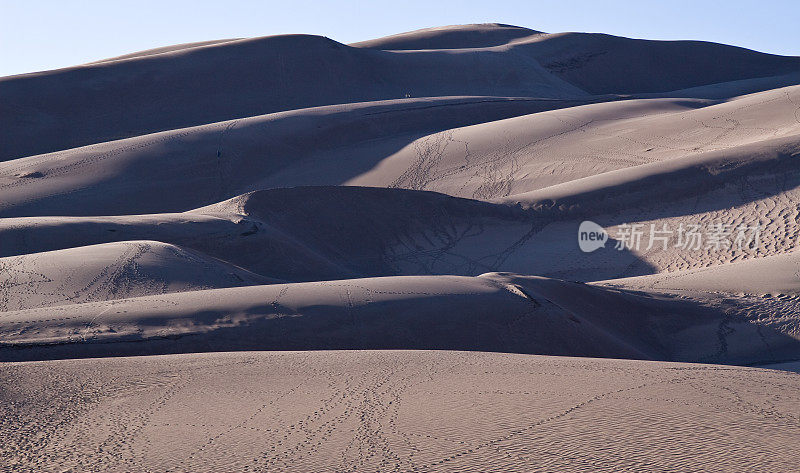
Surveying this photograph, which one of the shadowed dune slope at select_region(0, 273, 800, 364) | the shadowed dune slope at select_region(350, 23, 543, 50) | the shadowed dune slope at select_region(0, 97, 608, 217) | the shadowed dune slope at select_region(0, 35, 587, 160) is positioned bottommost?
the shadowed dune slope at select_region(0, 273, 800, 364)

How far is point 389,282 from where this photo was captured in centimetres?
716

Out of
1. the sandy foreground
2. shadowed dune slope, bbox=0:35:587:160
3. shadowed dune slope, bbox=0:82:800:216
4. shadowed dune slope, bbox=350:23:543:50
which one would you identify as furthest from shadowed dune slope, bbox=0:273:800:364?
shadowed dune slope, bbox=350:23:543:50

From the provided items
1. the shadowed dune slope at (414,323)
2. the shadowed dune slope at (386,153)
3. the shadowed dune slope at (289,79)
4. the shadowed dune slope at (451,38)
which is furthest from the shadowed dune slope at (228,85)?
the shadowed dune slope at (414,323)

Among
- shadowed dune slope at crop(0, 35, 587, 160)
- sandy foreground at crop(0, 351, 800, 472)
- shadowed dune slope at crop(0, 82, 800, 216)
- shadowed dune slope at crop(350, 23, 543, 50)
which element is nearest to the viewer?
sandy foreground at crop(0, 351, 800, 472)

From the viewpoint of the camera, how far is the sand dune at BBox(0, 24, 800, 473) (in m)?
3.61

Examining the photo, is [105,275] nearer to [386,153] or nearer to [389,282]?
[389,282]

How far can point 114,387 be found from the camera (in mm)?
4477

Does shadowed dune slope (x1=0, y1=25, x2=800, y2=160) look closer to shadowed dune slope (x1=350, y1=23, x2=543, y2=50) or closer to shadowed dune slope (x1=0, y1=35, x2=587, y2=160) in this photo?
shadowed dune slope (x1=0, y1=35, x2=587, y2=160)

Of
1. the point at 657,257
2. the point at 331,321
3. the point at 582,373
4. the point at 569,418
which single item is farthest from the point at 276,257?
the point at 569,418

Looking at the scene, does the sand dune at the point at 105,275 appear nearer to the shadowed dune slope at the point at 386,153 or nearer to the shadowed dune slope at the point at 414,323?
the shadowed dune slope at the point at 414,323

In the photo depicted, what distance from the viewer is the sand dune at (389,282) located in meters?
3.61

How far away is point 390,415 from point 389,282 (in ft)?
10.9

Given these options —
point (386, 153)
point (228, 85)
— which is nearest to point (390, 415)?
point (386, 153)

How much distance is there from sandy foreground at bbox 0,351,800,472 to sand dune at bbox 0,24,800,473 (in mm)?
20
